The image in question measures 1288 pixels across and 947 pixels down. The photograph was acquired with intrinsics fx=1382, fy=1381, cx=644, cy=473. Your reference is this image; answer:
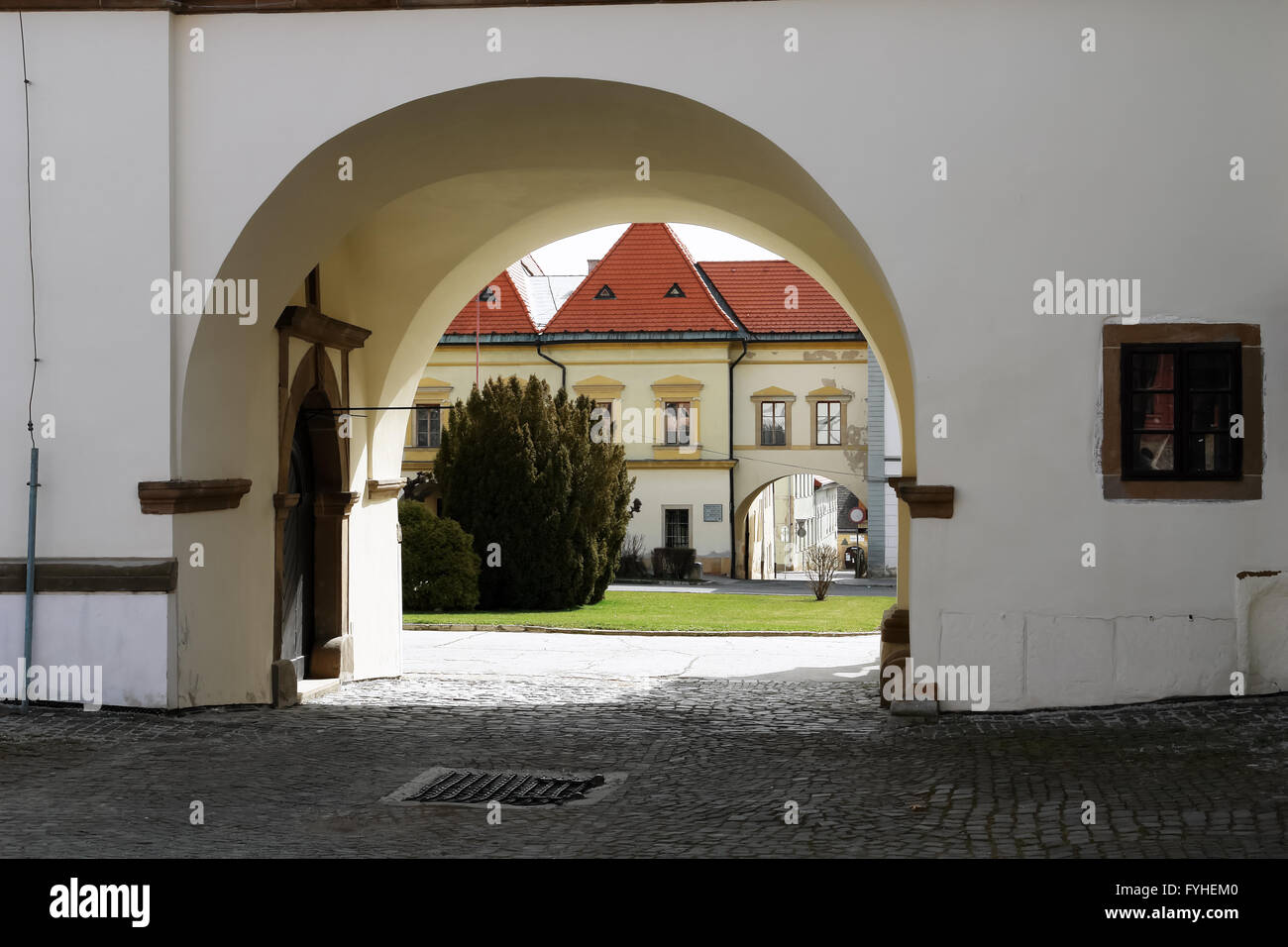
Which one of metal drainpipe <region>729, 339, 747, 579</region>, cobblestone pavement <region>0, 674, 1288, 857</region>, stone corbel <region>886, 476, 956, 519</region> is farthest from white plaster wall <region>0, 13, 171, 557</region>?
metal drainpipe <region>729, 339, 747, 579</region>

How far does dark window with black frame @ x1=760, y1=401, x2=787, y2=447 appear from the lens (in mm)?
43656

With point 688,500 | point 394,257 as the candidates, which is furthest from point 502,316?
point 394,257

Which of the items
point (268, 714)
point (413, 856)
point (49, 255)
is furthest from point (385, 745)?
point (49, 255)

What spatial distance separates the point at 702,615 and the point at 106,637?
1722cm

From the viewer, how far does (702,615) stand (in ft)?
83.4

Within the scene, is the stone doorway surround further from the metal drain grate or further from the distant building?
the distant building

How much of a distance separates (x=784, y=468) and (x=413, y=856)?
38.5 meters

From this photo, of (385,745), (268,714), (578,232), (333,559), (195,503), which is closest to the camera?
(385,745)

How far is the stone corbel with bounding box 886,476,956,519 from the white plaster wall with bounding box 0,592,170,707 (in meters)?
4.74

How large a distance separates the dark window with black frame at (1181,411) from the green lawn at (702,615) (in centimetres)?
1345

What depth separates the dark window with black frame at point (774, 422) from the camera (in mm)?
43656

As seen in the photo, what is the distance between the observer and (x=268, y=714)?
970 centimetres

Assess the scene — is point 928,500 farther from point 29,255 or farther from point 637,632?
point 637,632

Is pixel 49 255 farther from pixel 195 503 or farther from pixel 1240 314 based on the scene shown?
pixel 1240 314
